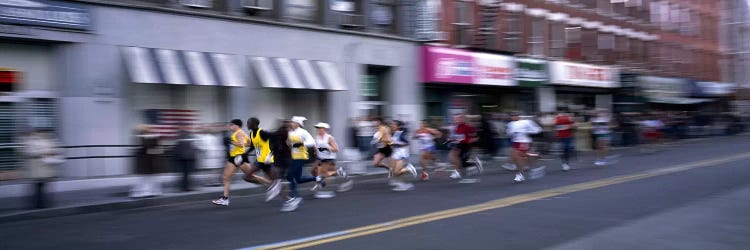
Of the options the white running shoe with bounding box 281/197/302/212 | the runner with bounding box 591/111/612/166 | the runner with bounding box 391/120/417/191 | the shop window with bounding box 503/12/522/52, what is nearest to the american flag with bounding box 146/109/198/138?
the runner with bounding box 391/120/417/191

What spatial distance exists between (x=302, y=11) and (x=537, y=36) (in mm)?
13277

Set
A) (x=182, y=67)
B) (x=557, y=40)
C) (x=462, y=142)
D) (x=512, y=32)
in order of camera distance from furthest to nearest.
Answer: (x=557, y=40) → (x=512, y=32) → (x=182, y=67) → (x=462, y=142)

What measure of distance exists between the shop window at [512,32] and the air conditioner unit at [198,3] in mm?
13770

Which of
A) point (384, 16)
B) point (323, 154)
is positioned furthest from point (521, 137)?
point (384, 16)

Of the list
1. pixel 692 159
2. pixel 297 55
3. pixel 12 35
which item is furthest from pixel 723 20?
pixel 12 35

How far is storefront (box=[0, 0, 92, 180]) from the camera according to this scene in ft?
46.7

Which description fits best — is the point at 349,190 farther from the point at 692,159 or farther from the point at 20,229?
the point at 692,159

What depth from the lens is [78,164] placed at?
14492mm

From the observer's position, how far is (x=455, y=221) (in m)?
8.97

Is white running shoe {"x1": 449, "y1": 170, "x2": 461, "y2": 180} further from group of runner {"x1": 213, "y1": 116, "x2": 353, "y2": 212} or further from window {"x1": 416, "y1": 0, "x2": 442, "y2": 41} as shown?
window {"x1": 416, "y1": 0, "x2": 442, "y2": 41}

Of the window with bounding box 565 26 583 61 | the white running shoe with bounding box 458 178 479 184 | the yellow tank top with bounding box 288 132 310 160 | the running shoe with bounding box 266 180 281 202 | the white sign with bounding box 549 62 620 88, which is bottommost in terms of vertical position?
the white running shoe with bounding box 458 178 479 184

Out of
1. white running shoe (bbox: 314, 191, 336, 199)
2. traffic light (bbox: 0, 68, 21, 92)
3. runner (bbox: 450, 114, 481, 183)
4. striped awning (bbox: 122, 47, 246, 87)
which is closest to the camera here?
white running shoe (bbox: 314, 191, 336, 199)

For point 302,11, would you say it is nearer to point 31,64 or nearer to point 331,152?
point 31,64

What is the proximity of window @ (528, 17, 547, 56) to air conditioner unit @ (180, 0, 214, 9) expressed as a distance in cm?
1596
